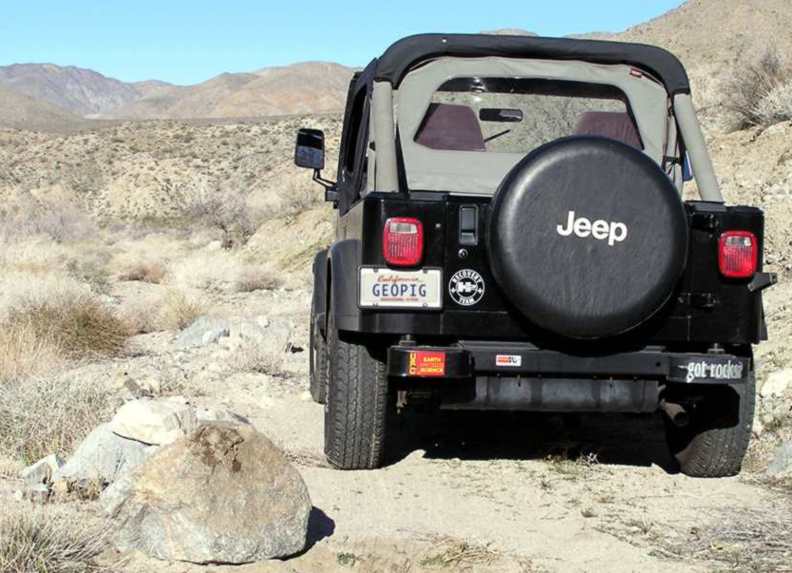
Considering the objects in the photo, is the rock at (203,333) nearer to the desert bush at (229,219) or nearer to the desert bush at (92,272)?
the desert bush at (92,272)

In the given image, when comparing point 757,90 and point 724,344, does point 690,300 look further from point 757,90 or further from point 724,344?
point 757,90

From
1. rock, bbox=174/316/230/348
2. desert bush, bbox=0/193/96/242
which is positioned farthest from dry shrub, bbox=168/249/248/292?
rock, bbox=174/316/230/348

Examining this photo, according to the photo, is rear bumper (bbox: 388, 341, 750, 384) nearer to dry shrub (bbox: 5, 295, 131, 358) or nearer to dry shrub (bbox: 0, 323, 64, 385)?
dry shrub (bbox: 0, 323, 64, 385)

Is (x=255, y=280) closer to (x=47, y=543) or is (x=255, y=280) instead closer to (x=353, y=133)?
(x=353, y=133)

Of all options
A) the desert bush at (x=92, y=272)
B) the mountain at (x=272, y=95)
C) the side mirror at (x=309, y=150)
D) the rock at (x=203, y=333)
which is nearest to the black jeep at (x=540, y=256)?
the side mirror at (x=309, y=150)

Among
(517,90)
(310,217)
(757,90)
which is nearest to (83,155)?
(310,217)

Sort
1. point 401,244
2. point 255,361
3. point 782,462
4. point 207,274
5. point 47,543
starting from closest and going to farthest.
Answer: point 47,543, point 401,244, point 782,462, point 255,361, point 207,274

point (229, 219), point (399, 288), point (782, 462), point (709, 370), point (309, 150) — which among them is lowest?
point (229, 219)

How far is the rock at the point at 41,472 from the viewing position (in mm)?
5312

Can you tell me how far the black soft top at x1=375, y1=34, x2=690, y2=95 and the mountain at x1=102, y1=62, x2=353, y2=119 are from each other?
366 feet

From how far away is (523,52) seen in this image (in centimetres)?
654

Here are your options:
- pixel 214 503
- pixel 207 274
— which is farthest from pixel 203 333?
pixel 207 274

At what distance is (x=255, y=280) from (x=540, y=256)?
16623 mm

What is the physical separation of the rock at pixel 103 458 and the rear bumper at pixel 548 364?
4.51 ft
